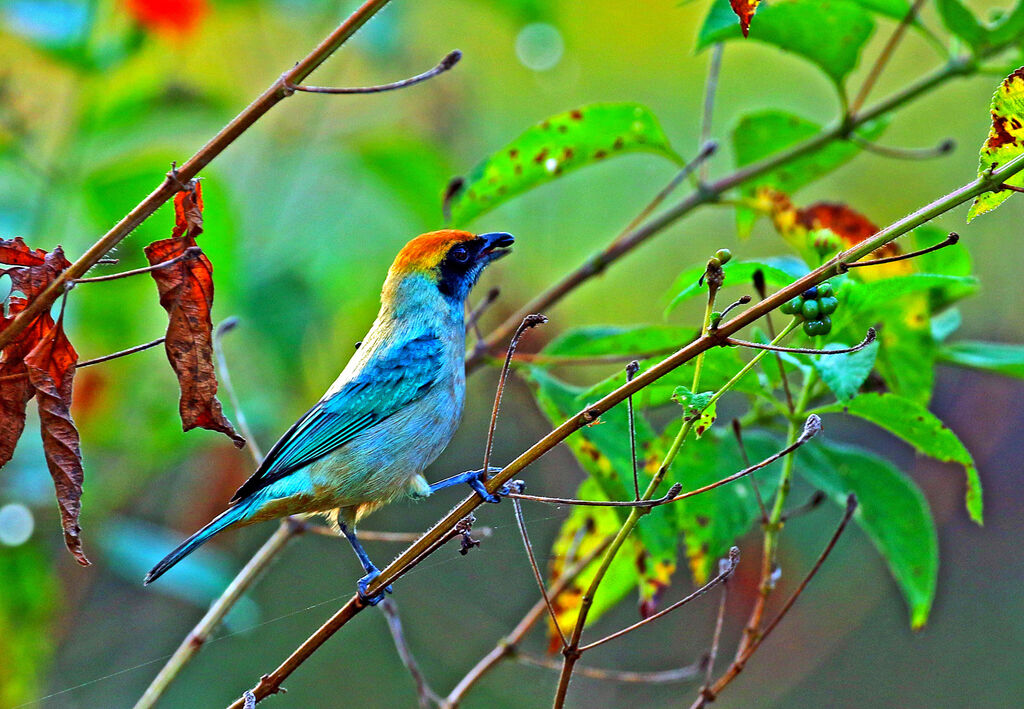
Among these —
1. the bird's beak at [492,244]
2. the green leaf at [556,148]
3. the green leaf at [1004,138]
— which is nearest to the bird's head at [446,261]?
the bird's beak at [492,244]

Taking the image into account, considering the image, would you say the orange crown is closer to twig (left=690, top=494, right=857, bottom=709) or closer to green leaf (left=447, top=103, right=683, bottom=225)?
green leaf (left=447, top=103, right=683, bottom=225)

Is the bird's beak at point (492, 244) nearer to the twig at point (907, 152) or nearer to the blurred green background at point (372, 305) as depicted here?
the blurred green background at point (372, 305)

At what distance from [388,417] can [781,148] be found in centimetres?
131

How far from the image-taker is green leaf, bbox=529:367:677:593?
2.02 metres

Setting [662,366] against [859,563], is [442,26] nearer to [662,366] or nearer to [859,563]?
[859,563]

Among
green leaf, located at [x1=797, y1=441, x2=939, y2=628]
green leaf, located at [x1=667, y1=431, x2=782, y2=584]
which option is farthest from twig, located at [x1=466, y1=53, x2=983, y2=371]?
green leaf, located at [x1=797, y1=441, x2=939, y2=628]

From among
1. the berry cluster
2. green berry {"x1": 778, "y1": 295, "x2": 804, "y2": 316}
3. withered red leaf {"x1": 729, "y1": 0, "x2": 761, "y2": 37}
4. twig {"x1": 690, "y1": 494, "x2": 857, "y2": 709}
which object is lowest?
twig {"x1": 690, "y1": 494, "x2": 857, "y2": 709}

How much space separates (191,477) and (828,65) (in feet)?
11.4

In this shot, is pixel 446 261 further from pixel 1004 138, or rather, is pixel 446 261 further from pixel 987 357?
pixel 1004 138

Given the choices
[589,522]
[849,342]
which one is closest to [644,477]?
[589,522]

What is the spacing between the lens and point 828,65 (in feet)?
8.04

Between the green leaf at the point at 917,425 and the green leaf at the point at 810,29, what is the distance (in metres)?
0.96

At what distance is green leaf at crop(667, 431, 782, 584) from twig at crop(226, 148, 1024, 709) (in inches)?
28.3

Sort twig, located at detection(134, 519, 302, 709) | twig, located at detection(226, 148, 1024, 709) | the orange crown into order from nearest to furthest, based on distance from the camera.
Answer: twig, located at detection(226, 148, 1024, 709), twig, located at detection(134, 519, 302, 709), the orange crown
